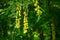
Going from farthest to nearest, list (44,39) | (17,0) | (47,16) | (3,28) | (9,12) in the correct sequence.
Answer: (3,28) < (44,39) < (47,16) < (9,12) < (17,0)

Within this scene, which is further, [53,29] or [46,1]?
[53,29]

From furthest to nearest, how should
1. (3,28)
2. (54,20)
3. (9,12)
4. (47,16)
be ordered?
(3,28), (54,20), (47,16), (9,12)

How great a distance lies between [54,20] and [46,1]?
0.22 metres

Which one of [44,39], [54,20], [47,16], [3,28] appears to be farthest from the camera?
[3,28]

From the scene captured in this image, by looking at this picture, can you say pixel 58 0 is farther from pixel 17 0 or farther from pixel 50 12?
pixel 17 0

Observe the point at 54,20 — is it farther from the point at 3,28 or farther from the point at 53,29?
the point at 3,28

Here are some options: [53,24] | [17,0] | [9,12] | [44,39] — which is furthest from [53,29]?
[17,0]

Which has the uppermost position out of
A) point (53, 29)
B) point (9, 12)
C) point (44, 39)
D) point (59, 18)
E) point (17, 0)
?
point (17, 0)

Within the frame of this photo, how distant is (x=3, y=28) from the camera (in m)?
1.88

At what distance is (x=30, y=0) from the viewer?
1176mm

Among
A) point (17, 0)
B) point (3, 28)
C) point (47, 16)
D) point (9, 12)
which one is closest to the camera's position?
point (17, 0)

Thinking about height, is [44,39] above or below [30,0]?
below

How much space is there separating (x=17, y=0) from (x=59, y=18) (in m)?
0.60

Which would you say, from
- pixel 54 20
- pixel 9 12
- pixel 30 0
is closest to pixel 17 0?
pixel 30 0
